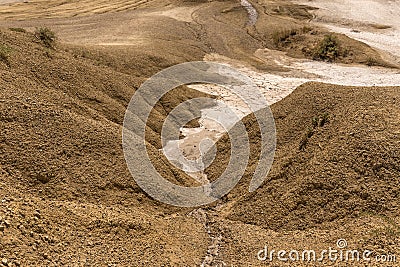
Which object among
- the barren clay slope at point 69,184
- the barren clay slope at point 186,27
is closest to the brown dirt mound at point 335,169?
the barren clay slope at point 69,184

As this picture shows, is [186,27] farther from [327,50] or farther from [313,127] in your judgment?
[313,127]

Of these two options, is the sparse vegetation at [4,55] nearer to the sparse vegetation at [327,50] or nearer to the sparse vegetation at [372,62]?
the sparse vegetation at [327,50]

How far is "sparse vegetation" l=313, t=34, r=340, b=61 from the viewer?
2192 cm

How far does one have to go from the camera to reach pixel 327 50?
72.2 feet

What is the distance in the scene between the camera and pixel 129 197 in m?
8.09

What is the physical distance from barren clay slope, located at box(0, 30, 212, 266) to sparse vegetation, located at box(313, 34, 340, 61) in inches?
594

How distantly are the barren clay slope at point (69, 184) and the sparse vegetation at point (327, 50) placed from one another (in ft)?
49.5

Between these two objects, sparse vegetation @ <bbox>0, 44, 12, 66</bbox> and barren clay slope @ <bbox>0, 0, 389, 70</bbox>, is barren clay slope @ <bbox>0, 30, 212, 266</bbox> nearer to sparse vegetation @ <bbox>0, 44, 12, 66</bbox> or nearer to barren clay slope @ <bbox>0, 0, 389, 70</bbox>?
sparse vegetation @ <bbox>0, 44, 12, 66</bbox>

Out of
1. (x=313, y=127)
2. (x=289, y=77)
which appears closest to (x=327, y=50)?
(x=289, y=77)

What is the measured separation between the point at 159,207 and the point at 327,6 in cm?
3069

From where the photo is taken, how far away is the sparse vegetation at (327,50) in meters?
21.9

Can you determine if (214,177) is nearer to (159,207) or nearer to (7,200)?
(159,207)

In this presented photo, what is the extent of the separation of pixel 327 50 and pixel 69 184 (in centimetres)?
1857

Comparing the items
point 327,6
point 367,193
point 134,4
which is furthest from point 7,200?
point 327,6
